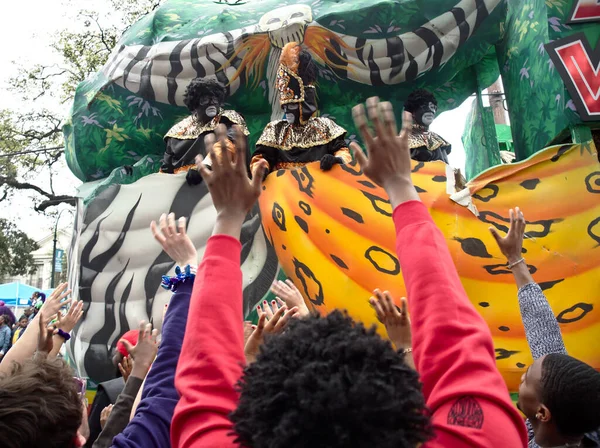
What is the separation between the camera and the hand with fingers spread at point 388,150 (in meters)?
1.04

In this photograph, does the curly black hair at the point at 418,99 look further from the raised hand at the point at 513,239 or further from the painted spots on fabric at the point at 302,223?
the raised hand at the point at 513,239

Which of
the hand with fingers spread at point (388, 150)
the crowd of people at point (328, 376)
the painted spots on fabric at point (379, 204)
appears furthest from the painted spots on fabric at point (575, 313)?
the hand with fingers spread at point (388, 150)

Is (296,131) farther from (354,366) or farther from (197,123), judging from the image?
(354,366)

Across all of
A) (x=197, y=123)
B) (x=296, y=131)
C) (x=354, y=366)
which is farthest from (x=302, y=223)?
(x=354, y=366)

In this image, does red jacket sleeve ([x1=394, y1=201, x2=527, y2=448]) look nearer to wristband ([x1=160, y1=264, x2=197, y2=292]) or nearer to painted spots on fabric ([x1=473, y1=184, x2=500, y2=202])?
wristband ([x1=160, y1=264, x2=197, y2=292])

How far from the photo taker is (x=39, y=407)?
1022 mm

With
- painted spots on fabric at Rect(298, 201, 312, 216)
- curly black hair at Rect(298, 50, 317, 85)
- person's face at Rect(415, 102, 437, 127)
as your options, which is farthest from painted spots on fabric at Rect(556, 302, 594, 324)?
curly black hair at Rect(298, 50, 317, 85)

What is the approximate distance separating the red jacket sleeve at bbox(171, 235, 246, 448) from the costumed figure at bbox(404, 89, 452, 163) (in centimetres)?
403

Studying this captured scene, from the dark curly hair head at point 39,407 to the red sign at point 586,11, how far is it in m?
4.26

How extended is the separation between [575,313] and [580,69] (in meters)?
1.78

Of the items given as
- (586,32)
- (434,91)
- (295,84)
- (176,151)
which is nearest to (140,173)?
(176,151)

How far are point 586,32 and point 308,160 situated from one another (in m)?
2.29

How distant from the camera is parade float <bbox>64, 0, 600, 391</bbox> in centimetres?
343

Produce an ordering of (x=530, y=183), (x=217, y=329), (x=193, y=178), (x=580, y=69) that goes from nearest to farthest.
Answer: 1. (x=217, y=329)
2. (x=530, y=183)
3. (x=580, y=69)
4. (x=193, y=178)
